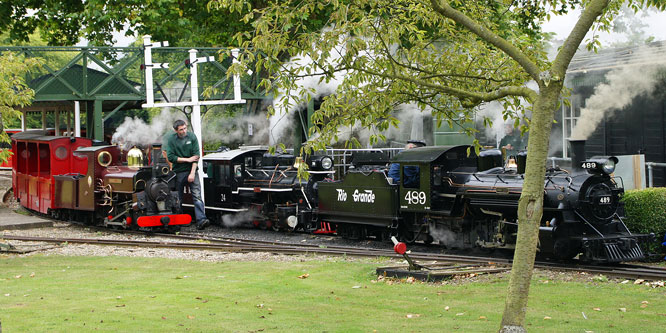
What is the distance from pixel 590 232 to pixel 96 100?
52.4ft

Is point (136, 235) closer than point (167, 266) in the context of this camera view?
No

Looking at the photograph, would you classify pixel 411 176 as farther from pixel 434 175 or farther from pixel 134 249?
pixel 134 249

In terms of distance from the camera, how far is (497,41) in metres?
6.41

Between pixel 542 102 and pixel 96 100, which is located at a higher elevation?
pixel 96 100

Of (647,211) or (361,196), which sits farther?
(361,196)

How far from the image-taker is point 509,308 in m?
6.07

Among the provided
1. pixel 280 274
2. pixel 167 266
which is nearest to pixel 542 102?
pixel 280 274

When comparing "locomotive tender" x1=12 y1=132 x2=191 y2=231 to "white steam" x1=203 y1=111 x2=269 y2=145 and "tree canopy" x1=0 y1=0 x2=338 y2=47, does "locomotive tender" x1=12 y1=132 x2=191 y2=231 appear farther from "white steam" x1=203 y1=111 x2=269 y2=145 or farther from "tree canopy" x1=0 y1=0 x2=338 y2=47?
"white steam" x1=203 y1=111 x2=269 y2=145

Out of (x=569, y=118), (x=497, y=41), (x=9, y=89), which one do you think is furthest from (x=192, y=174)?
(x=569, y=118)

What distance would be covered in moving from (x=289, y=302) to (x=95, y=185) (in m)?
12.2

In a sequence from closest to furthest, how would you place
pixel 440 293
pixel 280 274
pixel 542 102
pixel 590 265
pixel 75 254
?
pixel 542 102 < pixel 440 293 < pixel 280 274 < pixel 590 265 < pixel 75 254

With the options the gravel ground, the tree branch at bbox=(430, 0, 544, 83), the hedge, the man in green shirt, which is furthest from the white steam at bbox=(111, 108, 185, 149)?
the tree branch at bbox=(430, 0, 544, 83)

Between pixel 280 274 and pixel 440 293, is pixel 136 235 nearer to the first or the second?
pixel 280 274

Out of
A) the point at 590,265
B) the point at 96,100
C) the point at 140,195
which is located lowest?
the point at 590,265
